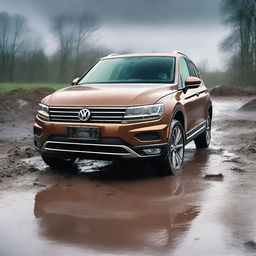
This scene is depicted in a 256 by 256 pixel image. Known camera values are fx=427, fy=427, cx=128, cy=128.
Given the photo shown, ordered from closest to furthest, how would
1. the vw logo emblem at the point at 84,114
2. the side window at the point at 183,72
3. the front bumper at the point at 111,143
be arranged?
the front bumper at the point at 111,143, the vw logo emblem at the point at 84,114, the side window at the point at 183,72

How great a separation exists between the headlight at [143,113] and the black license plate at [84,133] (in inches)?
15.8

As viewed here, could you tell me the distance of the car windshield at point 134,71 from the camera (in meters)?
6.84

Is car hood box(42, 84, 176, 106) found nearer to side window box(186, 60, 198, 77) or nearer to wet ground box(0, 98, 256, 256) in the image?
wet ground box(0, 98, 256, 256)

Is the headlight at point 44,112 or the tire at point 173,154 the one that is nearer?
the tire at point 173,154

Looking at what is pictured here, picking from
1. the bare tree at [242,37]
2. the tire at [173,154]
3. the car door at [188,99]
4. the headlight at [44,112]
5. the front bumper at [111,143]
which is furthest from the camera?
the bare tree at [242,37]

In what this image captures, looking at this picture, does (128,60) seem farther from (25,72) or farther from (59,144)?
(25,72)

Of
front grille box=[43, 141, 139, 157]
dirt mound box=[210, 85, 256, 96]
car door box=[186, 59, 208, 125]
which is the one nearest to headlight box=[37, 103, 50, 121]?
front grille box=[43, 141, 139, 157]

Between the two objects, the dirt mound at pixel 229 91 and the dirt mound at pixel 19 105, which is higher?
the dirt mound at pixel 19 105

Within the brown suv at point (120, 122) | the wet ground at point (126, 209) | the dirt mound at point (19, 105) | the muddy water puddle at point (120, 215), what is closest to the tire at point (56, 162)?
the brown suv at point (120, 122)

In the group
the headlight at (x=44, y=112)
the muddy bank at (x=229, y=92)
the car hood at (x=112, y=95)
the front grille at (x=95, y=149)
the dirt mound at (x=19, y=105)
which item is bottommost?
the muddy bank at (x=229, y=92)

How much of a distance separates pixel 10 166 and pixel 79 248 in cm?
362

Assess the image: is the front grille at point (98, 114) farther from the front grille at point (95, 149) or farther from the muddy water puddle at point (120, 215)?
the muddy water puddle at point (120, 215)

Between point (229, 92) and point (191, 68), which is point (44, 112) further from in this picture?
point (229, 92)

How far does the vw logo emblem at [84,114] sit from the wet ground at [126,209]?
87 cm
